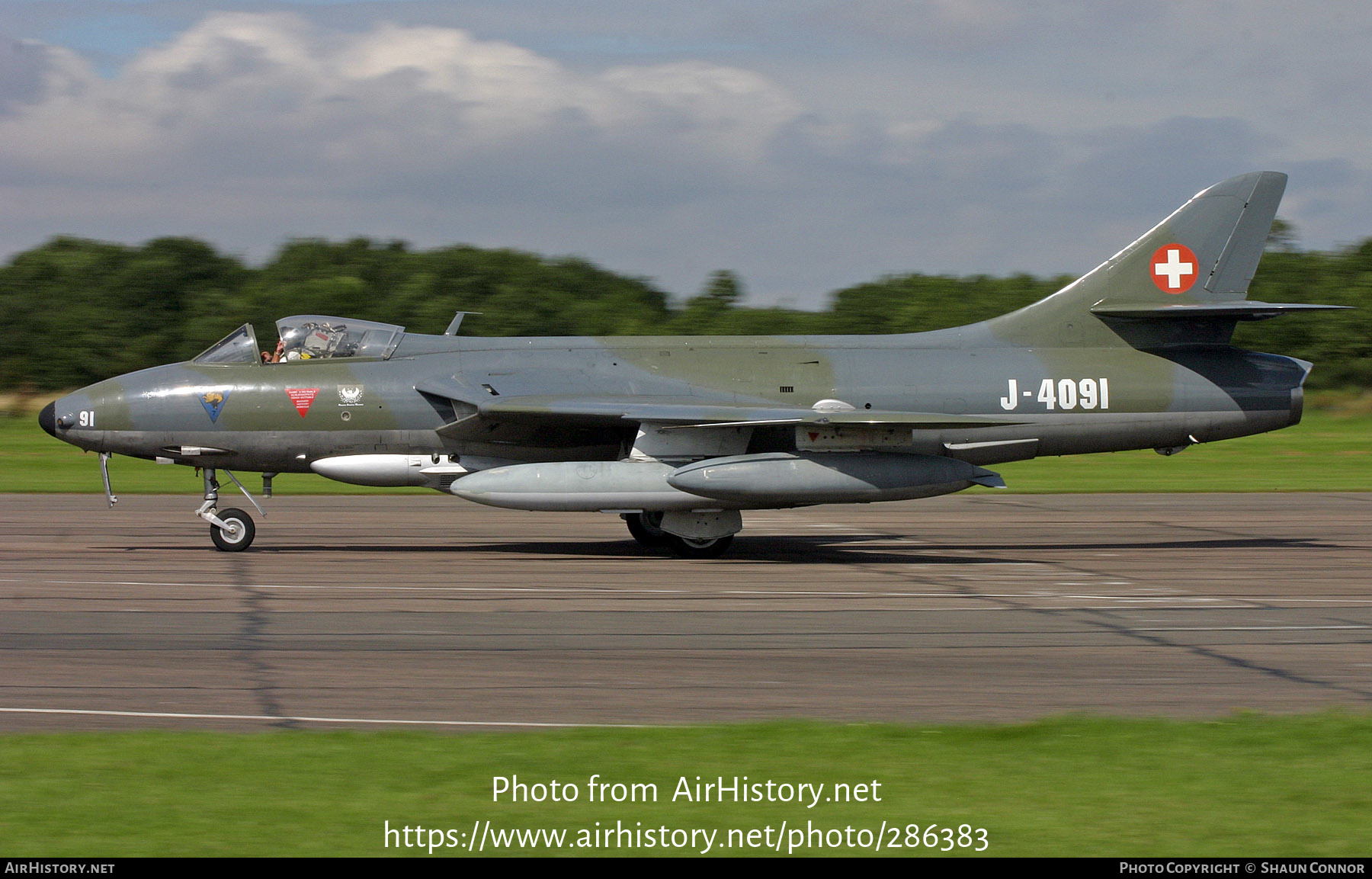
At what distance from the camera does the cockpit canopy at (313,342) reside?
55.0ft

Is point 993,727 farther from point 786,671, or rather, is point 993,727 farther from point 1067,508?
point 1067,508

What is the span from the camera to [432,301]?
5397 cm

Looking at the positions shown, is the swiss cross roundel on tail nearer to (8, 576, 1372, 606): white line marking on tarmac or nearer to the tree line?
(8, 576, 1372, 606): white line marking on tarmac

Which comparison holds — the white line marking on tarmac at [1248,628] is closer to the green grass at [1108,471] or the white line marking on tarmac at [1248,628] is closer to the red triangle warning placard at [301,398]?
the red triangle warning placard at [301,398]

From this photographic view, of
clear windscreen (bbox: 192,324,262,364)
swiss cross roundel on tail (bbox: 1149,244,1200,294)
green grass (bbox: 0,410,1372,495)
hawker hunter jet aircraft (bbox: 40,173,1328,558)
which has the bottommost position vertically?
green grass (bbox: 0,410,1372,495)

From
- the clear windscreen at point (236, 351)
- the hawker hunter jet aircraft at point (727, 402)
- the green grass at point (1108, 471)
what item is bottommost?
the green grass at point (1108, 471)

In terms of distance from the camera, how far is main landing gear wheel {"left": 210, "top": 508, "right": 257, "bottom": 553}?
16391 mm

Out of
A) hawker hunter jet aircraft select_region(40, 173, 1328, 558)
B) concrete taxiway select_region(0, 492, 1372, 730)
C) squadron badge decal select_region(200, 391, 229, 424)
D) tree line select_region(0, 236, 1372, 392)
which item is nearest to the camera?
concrete taxiway select_region(0, 492, 1372, 730)

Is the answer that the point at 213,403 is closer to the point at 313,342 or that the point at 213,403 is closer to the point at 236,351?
the point at 236,351

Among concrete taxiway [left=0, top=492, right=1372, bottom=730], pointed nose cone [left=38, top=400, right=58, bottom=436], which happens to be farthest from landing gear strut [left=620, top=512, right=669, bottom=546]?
pointed nose cone [left=38, top=400, right=58, bottom=436]

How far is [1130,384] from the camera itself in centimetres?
1705

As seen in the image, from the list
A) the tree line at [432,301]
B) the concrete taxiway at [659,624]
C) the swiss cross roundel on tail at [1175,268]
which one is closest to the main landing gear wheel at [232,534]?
the concrete taxiway at [659,624]

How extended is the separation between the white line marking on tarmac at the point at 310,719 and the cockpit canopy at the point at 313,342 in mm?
9090

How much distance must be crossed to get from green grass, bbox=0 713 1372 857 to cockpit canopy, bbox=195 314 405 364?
997 centimetres
